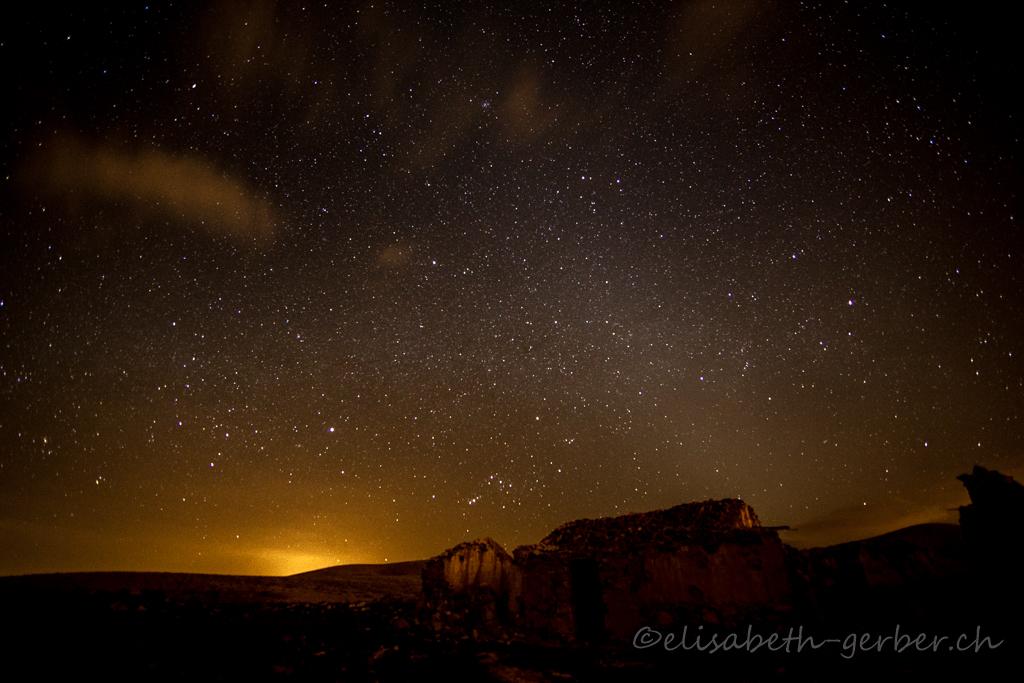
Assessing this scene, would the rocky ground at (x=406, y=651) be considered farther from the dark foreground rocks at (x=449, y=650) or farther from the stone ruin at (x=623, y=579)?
the stone ruin at (x=623, y=579)

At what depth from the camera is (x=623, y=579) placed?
10.4 meters

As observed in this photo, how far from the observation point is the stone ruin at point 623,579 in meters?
9.59

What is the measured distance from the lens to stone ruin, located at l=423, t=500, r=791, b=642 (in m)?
9.59

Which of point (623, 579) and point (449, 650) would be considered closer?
point (449, 650)

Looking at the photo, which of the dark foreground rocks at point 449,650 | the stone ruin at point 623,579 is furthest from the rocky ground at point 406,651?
the stone ruin at point 623,579

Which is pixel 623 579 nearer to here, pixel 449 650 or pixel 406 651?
pixel 449 650

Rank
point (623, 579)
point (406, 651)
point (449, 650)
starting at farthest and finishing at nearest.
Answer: point (623, 579)
point (449, 650)
point (406, 651)

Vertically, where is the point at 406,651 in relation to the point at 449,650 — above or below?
above

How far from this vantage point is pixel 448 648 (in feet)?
29.8

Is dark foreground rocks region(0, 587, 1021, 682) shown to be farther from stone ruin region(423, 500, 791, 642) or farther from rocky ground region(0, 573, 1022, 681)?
stone ruin region(423, 500, 791, 642)

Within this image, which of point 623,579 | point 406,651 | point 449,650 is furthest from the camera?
point 623,579

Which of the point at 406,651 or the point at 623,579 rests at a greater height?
the point at 623,579

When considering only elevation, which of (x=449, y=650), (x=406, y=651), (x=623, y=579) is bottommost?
(x=449, y=650)

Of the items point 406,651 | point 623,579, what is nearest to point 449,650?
point 406,651
